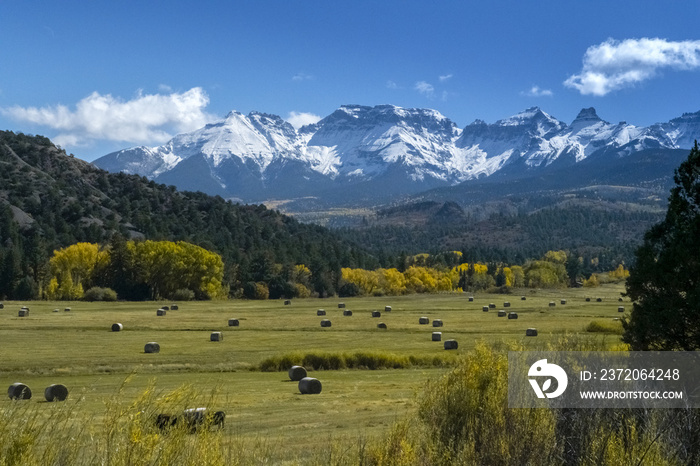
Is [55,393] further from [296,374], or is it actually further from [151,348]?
[151,348]

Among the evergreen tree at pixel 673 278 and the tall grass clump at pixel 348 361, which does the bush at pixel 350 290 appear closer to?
the tall grass clump at pixel 348 361

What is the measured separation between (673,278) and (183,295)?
10408cm

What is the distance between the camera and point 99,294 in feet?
351

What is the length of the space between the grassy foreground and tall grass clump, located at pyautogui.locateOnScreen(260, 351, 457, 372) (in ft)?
1.35

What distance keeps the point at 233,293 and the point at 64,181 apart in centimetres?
9067

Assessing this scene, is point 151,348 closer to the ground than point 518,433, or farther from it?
closer to the ground

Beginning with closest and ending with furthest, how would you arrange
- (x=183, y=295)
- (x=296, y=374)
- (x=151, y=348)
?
(x=296, y=374) < (x=151, y=348) < (x=183, y=295)

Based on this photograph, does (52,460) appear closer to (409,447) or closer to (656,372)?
(409,447)

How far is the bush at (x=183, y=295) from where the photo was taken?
114 metres

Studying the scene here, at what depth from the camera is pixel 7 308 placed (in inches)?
3169

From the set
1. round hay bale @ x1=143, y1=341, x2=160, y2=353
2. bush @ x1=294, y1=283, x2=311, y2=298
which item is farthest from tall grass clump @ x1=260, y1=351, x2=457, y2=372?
bush @ x1=294, y1=283, x2=311, y2=298

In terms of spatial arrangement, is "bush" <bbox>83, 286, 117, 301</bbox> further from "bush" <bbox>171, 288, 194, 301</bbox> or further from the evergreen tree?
the evergreen tree

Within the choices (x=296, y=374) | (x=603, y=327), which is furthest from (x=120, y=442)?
(x=603, y=327)

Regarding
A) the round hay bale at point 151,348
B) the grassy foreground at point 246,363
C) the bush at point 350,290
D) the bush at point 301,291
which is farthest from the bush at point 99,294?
the round hay bale at point 151,348
